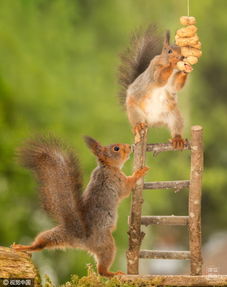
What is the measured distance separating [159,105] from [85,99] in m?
5.33

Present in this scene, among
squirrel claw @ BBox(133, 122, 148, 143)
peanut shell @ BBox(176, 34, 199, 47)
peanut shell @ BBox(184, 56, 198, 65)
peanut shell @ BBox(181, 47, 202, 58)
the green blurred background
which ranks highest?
the green blurred background

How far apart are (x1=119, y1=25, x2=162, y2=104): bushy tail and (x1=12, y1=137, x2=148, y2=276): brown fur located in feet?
1.61

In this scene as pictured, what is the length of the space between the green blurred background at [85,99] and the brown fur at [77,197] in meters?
2.02

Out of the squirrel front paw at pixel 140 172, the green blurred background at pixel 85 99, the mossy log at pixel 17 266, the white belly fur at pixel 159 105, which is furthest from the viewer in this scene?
the green blurred background at pixel 85 99

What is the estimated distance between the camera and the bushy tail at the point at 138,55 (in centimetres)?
334

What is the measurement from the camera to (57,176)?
2951mm

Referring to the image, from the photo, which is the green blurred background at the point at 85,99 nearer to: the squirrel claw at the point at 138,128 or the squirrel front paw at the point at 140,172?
the squirrel claw at the point at 138,128

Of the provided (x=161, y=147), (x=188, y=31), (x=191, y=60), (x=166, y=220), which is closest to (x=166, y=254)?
(x=166, y=220)

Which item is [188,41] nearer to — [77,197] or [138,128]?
[138,128]

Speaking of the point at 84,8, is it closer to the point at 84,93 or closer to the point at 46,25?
the point at 46,25

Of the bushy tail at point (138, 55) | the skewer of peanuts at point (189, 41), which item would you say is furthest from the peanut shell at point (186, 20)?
the bushy tail at point (138, 55)

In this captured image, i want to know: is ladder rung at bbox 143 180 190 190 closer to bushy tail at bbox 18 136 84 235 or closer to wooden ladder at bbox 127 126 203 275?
wooden ladder at bbox 127 126 203 275

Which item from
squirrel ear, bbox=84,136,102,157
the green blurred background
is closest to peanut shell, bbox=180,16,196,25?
squirrel ear, bbox=84,136,102,157

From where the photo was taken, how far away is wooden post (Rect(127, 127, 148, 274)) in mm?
3041
